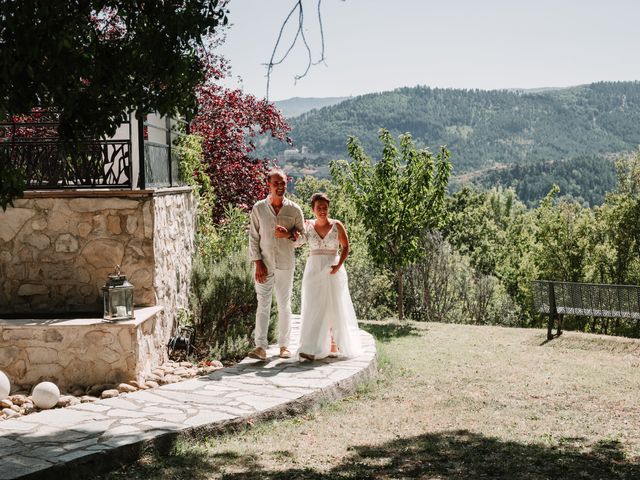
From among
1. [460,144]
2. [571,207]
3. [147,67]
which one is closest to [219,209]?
[147,67]

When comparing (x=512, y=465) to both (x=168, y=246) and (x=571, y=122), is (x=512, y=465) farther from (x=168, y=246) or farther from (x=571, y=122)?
(x=571, y=122)

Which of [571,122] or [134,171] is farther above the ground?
[571,122]

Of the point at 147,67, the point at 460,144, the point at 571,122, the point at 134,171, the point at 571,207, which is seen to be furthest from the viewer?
the point at 571,122

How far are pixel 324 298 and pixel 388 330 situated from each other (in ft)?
18.6

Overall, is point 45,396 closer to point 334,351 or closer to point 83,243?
point 83,243

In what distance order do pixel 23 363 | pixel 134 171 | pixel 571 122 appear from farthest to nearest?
pixel 571 122
pixel 134 171
pixel 23 363

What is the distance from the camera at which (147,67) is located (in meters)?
4.34

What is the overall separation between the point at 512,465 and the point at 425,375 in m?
3.48

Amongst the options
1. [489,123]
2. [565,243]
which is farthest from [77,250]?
[489,123]

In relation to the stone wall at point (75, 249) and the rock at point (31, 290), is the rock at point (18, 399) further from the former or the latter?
the rock at point (31, 290)

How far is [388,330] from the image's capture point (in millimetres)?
13266

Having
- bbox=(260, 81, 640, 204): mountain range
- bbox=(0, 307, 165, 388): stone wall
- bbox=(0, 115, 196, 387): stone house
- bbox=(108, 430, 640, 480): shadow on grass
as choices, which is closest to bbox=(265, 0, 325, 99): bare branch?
bbox=(108, 430, 640, 480): shadow on grass

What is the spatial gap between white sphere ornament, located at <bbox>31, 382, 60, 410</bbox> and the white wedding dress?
2683 millimetres

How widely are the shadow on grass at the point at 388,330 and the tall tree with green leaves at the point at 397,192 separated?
4.24ft
